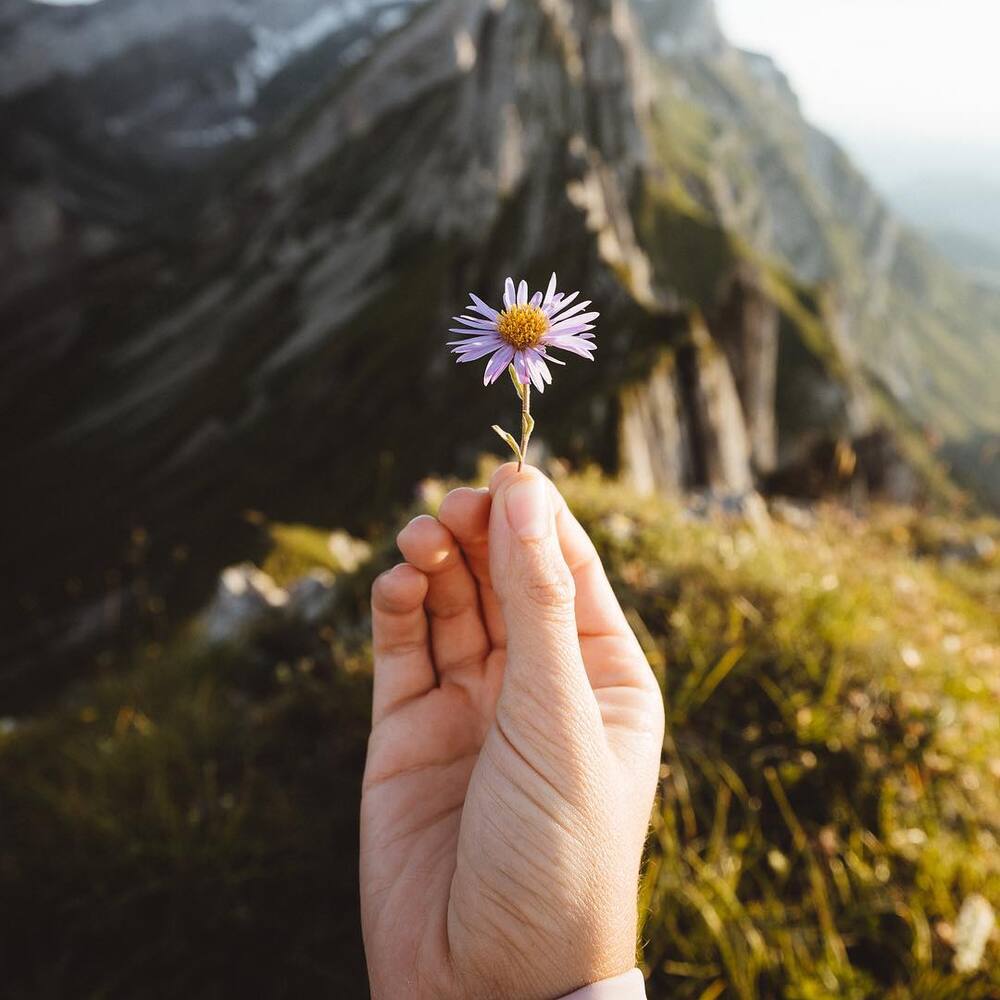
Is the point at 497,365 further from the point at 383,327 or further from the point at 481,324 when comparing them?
the point at 383,327

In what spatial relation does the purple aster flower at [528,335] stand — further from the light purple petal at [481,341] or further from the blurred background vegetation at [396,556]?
the blurred background vegetation at [396,556]

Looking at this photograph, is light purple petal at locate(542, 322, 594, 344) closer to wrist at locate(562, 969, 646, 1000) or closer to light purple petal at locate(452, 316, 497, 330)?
light purple petal at locate(452, 316, 497, 330)

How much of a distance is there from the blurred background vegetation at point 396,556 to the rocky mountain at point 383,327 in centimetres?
49

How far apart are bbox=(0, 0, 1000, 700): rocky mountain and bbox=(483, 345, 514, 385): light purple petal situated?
3.49 meters

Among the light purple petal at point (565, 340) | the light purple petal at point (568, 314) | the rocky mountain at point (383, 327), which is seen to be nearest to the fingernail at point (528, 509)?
the light purple petal at point (565, 340)

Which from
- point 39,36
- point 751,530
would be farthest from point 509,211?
point 39,36

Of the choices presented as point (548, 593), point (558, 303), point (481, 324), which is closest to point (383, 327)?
point (481, 324)

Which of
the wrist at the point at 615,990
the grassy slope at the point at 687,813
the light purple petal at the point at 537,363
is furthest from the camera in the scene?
the grassy slope at the point at 687,813

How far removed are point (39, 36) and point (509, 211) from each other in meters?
211

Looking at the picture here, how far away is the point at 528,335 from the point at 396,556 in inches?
147

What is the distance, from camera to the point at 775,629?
4316 millimetres

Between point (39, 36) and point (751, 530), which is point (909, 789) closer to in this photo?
point (751, 530)

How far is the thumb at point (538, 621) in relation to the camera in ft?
6.35

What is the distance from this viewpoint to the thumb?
1937mm
